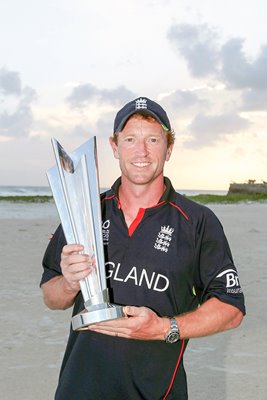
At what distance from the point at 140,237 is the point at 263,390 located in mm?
2804

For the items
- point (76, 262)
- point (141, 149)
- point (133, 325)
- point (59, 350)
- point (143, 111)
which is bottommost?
point (59, 350)

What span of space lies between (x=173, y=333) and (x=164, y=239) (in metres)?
0.46

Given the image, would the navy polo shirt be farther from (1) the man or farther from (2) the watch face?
(2) the watch face

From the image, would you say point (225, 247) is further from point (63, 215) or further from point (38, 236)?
point (38, 236)

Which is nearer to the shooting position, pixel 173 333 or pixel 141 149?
pixel 173 333

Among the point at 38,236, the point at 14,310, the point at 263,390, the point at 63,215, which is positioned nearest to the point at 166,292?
the point at 63,215

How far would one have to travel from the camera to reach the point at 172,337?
2.33m

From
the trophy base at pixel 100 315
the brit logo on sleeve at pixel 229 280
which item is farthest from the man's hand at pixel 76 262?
the brit logo on sleeve at pixel 229 280

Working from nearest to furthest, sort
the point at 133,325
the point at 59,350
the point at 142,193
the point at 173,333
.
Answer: the point at 133,325 → the point at 173,333 → the point at 142,193 → the point at 59,350

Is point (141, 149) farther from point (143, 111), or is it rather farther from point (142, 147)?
point (143, 111)

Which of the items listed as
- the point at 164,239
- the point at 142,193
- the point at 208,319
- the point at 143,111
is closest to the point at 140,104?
the point at 143,111

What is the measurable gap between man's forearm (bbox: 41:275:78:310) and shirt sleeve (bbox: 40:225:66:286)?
0.04 metres

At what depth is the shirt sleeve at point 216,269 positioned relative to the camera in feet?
8.32

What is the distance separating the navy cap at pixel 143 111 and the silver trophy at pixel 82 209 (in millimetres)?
457
